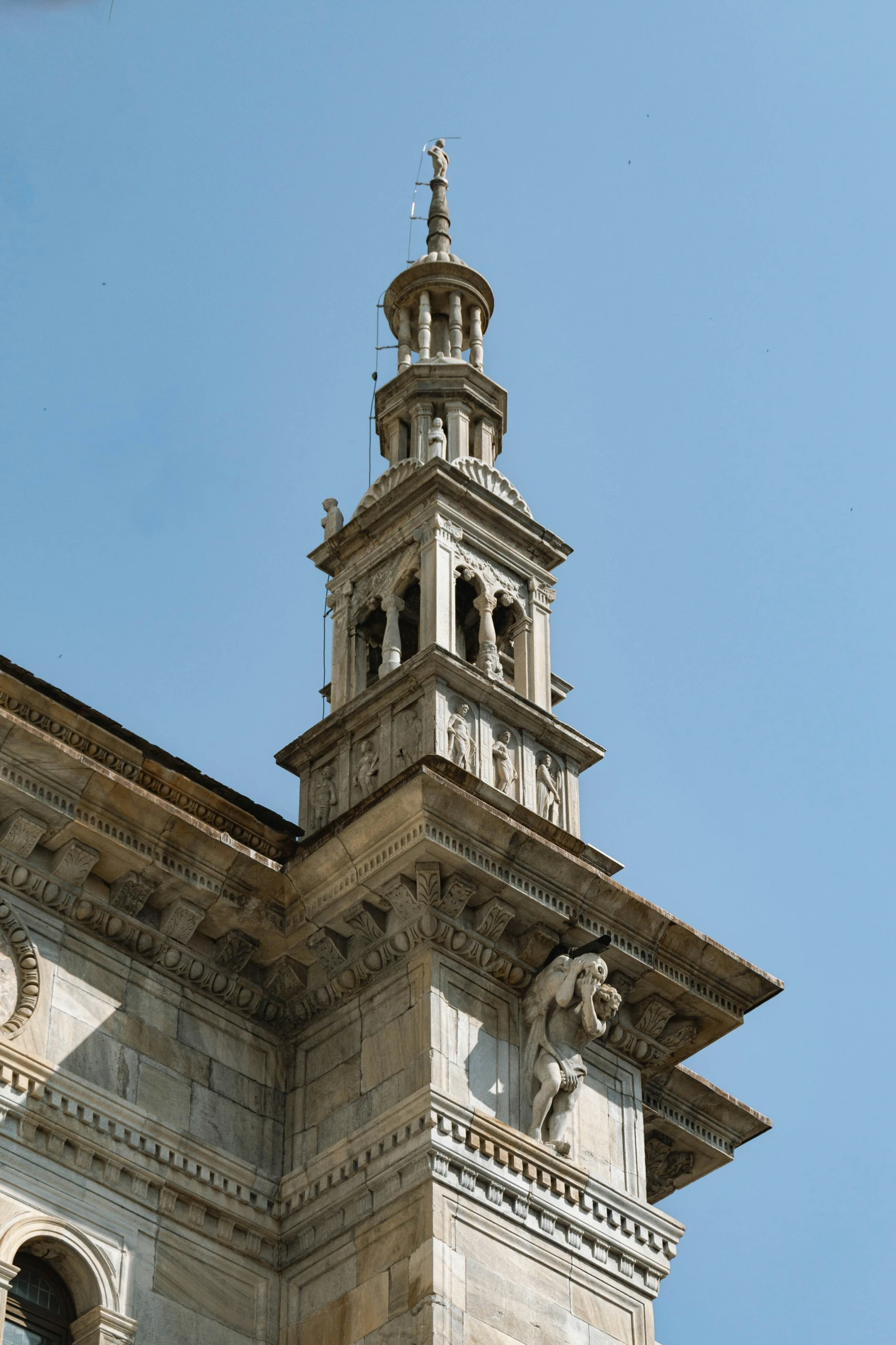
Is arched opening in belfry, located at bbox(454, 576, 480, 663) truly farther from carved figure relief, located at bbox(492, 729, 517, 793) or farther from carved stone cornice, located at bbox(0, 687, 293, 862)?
carved stone cornice, located at bbox(0, 687, 293, 862)

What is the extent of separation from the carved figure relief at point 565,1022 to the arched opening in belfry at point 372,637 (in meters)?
4.43

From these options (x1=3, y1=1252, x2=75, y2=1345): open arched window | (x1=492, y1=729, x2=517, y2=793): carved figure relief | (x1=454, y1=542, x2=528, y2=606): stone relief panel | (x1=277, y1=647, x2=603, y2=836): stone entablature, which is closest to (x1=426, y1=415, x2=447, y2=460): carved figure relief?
(x1=454, y1=542, x2=528, y2=606): stone relief panel

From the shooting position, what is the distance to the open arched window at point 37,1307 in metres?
21.5

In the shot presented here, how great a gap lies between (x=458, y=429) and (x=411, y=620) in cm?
229

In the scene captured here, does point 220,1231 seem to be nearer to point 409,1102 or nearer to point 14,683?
point 409,1102

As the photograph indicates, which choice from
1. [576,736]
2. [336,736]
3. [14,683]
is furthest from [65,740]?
[576,736]

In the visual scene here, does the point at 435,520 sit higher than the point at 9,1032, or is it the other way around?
the point at 435,520

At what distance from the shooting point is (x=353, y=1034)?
79.4ft

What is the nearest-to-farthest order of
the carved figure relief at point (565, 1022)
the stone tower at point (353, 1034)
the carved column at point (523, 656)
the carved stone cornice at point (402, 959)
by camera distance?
the stone tower at point (353, 1034), the carved figure relief at point (565, 1022), the carved stone cornice at point (402, 959), the carved column at point (523, 656)

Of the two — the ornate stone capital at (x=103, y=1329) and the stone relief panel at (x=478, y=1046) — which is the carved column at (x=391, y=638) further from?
the ornate stone capital at (x=103, y=1329)

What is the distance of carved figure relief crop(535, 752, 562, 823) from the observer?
1018 inches

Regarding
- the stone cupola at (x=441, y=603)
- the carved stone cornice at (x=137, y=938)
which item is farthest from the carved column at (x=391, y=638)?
the carved stone cornice at (x=137, y=938)

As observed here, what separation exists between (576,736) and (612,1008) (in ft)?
11.2

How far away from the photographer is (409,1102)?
74.9ft
